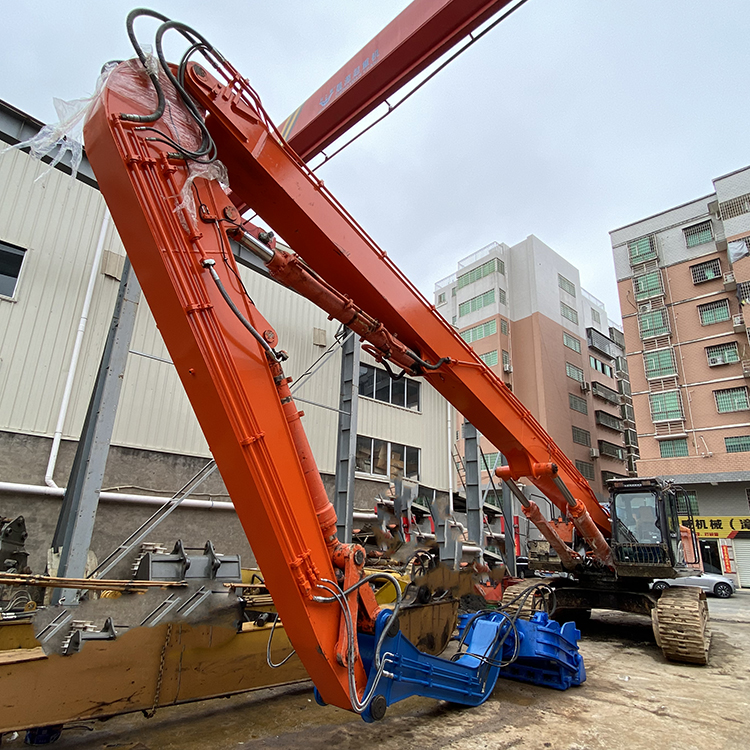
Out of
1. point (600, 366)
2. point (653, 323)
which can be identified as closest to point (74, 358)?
point (653, 323)

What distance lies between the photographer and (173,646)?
4285 mm

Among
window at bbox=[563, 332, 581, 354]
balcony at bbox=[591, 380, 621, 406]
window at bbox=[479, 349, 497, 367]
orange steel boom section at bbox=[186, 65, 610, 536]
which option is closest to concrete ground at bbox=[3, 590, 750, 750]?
orange steel boom section at bbox=[186, 65, 610, 536]

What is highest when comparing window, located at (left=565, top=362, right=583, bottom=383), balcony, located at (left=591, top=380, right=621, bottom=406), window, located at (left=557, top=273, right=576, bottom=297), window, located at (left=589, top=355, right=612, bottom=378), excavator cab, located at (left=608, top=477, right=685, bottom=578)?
window, located at (left=557, top=273, right=576, bottom=297)

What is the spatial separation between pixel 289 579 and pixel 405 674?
1.67 meters

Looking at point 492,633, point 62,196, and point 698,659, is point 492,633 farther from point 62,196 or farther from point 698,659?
point 62,196

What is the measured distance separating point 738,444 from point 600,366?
57.8 ft

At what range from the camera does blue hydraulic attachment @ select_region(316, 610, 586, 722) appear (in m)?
3.78

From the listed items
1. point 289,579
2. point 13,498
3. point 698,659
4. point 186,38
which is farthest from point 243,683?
point 698,659

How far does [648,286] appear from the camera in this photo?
112 ft

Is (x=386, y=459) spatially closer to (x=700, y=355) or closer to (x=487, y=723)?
(x=487, y=723)

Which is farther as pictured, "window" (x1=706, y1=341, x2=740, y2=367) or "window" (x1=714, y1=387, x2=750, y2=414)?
"window" (x1=706, y1=341, x2=740, y2=367)

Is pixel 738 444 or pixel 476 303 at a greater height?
pixel 476 303

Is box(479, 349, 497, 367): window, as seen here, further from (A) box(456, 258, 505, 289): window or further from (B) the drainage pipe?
(B) the drainage pipe

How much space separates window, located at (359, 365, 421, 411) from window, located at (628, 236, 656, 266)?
26298 millimetres
